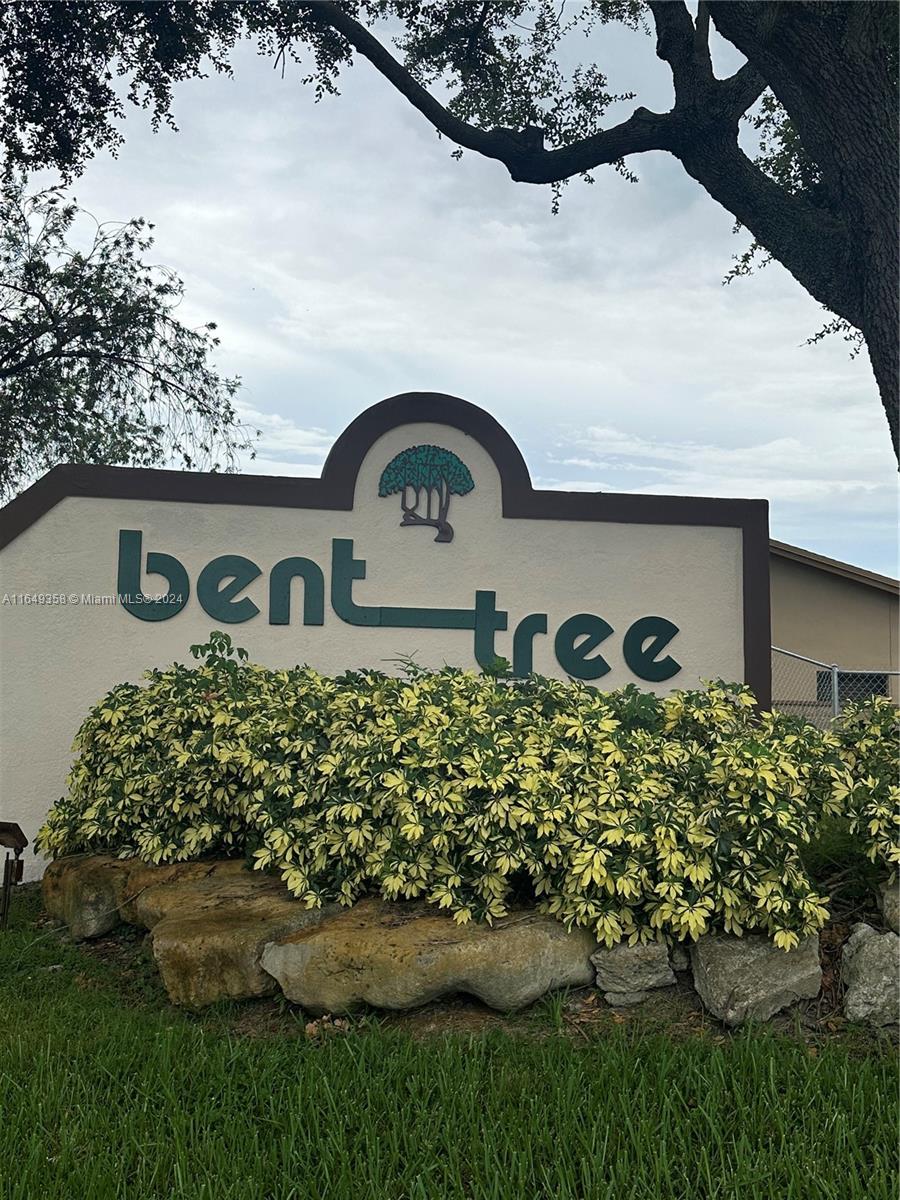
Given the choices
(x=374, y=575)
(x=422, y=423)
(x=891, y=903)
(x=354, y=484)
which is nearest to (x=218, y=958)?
(x=891, y=903)

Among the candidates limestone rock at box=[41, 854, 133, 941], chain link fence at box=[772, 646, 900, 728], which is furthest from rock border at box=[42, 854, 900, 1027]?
chain link fence at box=[772, 646, 900, 728]

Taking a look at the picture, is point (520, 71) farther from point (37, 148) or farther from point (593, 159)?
point (37, 148)

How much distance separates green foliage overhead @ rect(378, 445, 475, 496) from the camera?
879 centimetres

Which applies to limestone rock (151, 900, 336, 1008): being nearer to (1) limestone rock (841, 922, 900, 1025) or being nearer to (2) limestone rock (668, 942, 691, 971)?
(2) limestone rock (668, 942, 691, 971)

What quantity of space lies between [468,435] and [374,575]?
146 centimetres

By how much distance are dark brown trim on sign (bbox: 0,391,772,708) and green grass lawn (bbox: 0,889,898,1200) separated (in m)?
4.82

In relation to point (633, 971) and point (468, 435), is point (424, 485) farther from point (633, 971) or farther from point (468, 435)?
point (633, 971)

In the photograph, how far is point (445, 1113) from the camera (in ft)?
12.0

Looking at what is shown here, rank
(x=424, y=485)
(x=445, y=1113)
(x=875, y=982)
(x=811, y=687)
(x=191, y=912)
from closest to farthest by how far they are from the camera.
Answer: (x=445, y=1113) → (x=875, y=982) → (x=191, y=912) → (x=424, y=485) → (x=811, y=687)

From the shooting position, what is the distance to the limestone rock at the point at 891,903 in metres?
4.48

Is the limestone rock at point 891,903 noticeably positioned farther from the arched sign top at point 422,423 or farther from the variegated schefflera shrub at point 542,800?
the arched sign top at point 422,423

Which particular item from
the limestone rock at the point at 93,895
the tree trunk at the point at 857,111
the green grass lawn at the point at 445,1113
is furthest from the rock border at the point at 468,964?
the tree trunk at the point at 857,111

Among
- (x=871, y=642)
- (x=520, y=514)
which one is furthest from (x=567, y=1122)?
(x=871, y=642)

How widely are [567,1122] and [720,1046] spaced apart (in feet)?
3.03
